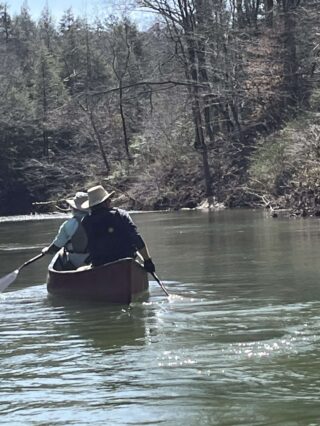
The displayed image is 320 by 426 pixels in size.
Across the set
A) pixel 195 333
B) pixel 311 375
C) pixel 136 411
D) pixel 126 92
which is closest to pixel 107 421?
pixel 136 411

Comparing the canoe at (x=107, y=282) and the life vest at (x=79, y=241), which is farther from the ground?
the life vest at (x=79, y=241)

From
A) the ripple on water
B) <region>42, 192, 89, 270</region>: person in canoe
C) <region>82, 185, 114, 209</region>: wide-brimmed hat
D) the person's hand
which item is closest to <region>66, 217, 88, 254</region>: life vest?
<region>42, 192, 89, 270</region>: person in canoe

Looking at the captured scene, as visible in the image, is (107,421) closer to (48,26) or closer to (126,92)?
(126,92)

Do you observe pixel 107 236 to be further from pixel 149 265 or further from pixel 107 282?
pixel 149 265

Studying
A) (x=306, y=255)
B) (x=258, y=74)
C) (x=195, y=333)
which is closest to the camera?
(x=195, y=333)

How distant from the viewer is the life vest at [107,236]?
1055cm

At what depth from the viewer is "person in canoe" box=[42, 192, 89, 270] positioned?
11.1 metres

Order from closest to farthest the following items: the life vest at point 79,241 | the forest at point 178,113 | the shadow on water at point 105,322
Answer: the shadow on water at point 105,322 → the life vest at point 79,241 → the forest at point 178,113

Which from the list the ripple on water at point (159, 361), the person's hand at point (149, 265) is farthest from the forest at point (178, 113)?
the ripple on water at point (159, 361)

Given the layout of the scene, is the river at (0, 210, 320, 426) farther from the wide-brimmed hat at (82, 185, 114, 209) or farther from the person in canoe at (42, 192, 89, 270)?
the wide-brimmed hat at (82, 185, 114, 209)

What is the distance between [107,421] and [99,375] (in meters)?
1.25

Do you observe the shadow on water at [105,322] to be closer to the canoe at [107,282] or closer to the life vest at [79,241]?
the canoe at [107,282]

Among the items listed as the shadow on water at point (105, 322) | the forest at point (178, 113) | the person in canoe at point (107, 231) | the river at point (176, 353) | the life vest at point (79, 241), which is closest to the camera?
the river at point (176, 353)

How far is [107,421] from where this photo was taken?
5.55 metres
